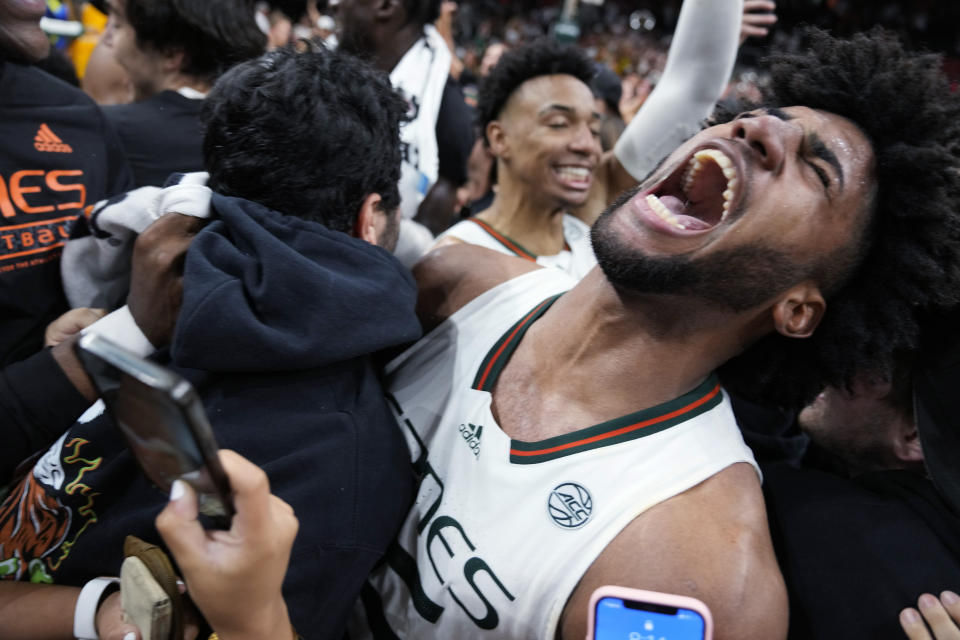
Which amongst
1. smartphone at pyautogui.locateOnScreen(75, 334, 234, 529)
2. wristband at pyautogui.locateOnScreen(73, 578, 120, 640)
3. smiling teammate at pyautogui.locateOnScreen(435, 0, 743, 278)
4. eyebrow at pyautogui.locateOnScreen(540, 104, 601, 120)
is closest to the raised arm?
smiling teammate at pyautogui.locateOnScreen(435, 0, 743, 278)

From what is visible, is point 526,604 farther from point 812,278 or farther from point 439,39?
point 439,39

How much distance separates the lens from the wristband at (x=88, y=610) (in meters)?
1.31

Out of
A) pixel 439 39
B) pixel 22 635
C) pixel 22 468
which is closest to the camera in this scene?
pixel 22 635

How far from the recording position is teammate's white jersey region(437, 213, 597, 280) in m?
3.15

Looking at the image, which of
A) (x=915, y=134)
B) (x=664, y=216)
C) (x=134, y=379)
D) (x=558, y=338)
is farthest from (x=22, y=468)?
(x=915, y=134)

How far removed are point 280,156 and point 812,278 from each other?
1153mm

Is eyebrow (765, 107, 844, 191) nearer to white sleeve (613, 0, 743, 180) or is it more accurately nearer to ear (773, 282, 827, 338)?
ear (773, 282, 827, 338)

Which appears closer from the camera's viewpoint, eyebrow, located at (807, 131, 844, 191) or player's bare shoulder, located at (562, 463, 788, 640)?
player's bare shoulder, located at (562, 463, 788, 640)

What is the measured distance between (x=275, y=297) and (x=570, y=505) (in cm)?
70

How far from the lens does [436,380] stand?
1877 mm

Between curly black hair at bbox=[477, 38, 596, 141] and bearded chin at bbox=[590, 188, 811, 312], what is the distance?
2.04 metres

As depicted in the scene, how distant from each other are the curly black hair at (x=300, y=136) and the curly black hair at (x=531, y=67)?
79.7 inches

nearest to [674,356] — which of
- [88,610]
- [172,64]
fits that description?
[88,610]

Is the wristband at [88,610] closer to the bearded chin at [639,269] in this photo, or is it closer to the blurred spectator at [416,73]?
the bearded chin at [639,269]
